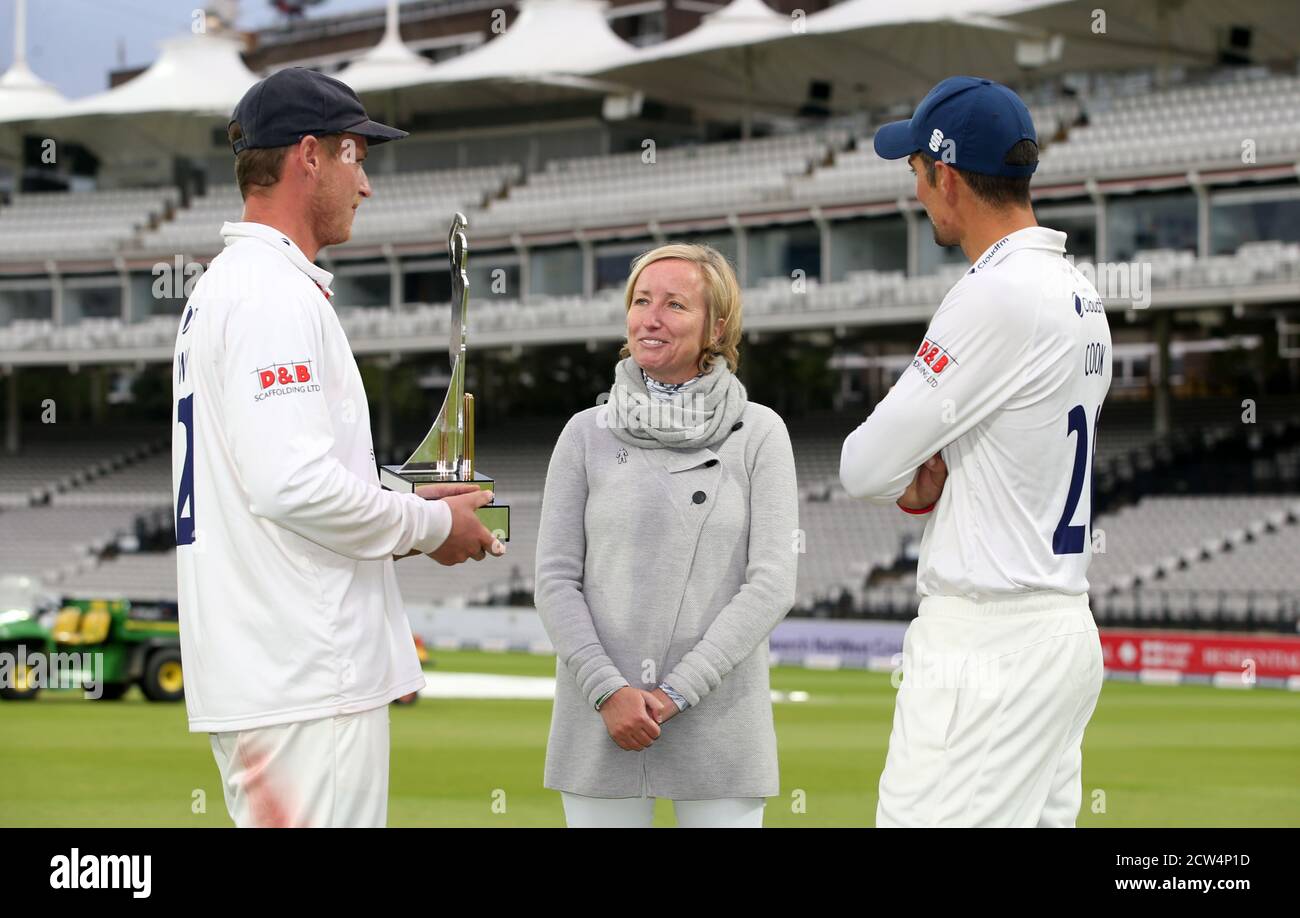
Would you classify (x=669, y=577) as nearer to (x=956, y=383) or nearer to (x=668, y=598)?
(x=668, y=598)

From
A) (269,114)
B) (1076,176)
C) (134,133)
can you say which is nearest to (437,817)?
(269,114)

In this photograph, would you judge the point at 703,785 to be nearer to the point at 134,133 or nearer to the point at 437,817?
the point at 437,817

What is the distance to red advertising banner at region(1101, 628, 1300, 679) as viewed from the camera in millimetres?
24469

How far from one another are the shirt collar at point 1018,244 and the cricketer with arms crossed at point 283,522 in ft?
4.42

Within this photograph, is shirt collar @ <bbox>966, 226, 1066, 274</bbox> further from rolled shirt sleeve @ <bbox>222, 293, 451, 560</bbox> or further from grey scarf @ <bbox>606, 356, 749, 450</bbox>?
rolled shirt sleeve @ <bbox>222, 293, 451, 560</bbox>

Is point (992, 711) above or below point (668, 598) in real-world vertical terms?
below

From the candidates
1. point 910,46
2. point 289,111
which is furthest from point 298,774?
point 910,46

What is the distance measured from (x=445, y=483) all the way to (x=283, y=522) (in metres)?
0.50

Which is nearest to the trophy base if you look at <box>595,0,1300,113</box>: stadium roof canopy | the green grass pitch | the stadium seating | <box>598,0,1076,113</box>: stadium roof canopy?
the green grass pitch

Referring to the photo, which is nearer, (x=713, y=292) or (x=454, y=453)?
(x=454, y=453)

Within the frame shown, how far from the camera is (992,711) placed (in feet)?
12.9

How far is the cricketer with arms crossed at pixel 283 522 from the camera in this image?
3883 mm

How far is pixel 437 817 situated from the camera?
36.2 feet
